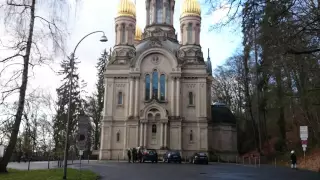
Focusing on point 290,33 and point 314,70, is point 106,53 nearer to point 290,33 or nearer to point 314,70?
point 314,70

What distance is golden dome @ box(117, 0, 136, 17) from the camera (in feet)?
201

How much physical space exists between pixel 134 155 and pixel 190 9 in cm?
2721

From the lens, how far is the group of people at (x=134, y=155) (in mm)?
42688

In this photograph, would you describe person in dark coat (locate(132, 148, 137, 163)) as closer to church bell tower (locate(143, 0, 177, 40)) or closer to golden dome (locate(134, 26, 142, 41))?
church bell tower (locate(143, 0, 177, 40))

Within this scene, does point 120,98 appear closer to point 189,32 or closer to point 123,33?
point 123,33

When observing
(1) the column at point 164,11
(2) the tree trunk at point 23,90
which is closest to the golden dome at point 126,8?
(1) the column at point 164,11

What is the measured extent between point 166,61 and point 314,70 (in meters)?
33.6

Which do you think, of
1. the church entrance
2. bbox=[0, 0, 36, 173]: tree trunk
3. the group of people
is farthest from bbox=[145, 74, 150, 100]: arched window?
bbox=[0, 0, 36, 173]: tree trunk

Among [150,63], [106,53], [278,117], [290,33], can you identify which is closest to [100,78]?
[106,53]

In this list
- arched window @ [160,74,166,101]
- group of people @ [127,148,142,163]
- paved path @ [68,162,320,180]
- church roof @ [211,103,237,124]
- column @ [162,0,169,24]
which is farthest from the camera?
column @ [162,0,169,24]

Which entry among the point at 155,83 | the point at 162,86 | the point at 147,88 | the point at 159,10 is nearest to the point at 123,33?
the point at 159,10

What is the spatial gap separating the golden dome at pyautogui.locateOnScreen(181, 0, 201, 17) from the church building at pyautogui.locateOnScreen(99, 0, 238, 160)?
6.07 ft

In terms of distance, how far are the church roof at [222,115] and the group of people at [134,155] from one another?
18.0 m

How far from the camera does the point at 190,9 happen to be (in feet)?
199
